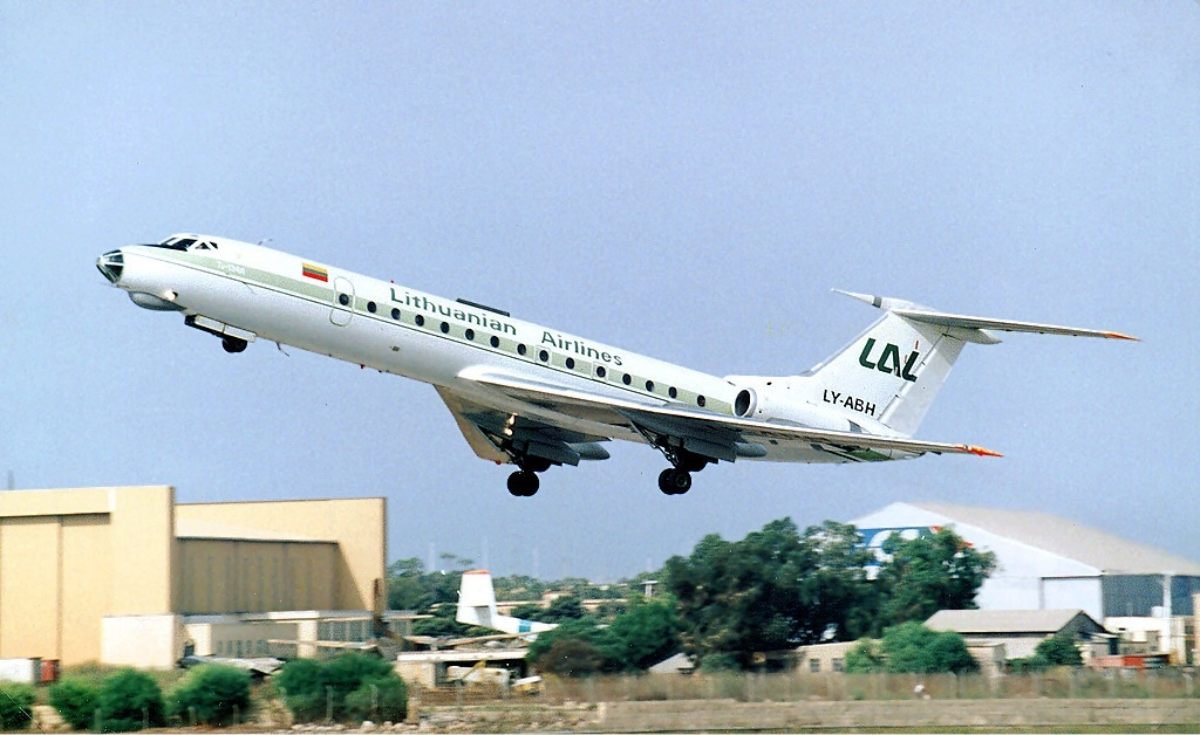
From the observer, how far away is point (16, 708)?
91.0 ft

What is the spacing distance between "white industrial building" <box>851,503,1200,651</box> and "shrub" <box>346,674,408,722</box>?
21.2 metres

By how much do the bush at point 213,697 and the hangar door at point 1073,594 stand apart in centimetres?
2604

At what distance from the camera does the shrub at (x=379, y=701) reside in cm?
2761

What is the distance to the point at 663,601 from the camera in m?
37.8

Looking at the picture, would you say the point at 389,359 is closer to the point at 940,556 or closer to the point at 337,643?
the point at 337,643

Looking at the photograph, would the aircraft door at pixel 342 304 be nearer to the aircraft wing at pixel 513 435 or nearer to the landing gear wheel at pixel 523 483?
the aircraft wing at pixel 513 435

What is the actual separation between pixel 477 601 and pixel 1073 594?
58.7ft

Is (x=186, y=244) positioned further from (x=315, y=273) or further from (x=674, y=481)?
(x=674, y=481)

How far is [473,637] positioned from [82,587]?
9.95 metres

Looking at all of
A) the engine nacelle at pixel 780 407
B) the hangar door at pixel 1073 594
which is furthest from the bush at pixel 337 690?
the hangar door at pixel 1073 594

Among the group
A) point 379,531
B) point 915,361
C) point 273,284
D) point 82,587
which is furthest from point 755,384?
point 82,587

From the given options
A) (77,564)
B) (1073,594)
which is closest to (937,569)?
(1073,594)

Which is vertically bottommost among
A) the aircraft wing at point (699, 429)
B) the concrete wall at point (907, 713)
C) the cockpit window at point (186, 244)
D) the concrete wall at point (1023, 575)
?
the concrete wall at point (907, 713)

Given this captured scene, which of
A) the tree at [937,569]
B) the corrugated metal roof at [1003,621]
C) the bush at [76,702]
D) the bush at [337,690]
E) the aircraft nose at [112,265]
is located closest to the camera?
the aircraft nose at [112,265]
